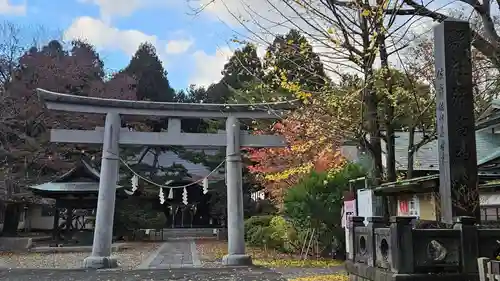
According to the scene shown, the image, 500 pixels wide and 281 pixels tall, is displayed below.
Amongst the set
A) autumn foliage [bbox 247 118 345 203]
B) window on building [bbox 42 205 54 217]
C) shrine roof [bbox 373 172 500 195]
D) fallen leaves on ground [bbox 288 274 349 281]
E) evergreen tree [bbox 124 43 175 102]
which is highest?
evergreen tree [bbox 124 43 175 102]

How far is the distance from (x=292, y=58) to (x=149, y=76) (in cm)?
3439

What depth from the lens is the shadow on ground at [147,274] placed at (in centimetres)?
1188

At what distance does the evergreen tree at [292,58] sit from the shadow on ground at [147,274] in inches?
193

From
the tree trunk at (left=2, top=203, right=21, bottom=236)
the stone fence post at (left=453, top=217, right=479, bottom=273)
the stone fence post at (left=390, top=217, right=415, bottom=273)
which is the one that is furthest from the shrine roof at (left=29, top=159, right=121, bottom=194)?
the stone fence post at (left=453, top=217, right=479, bottom=273)

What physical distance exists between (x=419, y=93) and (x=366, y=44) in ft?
8.32

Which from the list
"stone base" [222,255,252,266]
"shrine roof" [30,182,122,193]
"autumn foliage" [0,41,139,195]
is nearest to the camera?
"stone base" [222,255,252,266]

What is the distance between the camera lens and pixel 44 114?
79.9ft

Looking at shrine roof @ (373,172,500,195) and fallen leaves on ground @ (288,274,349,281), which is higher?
shrine roof @ (373,172,500,195)

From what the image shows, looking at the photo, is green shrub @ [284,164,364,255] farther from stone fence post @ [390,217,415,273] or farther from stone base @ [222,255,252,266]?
stone fence post @ [390,217,415,273]

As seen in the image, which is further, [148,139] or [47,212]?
[47,212]

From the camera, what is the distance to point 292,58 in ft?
33.9

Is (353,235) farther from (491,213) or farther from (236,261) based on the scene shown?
(236,261)

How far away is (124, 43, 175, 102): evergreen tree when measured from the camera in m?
42.6

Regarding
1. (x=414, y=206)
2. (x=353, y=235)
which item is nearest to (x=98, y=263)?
(x=353, y=235)
